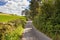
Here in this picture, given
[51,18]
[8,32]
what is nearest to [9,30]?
[8,32]

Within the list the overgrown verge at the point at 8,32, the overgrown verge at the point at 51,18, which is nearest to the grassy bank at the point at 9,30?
the overgrown verge at the point at 8,32

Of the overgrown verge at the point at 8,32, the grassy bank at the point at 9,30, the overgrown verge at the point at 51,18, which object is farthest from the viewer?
the overgrown verge at the point at 51,18

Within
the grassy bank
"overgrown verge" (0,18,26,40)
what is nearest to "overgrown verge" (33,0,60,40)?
the grassy bank

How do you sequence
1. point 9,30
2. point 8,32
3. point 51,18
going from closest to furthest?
point 8,32 < point 9,30 < point 51,18

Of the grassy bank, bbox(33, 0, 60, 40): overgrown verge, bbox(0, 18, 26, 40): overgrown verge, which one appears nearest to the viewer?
bbox(0, 18, 26, 40): overgrown verge

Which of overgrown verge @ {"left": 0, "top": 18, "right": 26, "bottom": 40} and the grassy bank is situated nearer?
overgrown verge @ {"left": 0, "top": 18, "right": 26, "bottom": 40}

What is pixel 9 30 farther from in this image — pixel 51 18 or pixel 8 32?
pixel 51 18

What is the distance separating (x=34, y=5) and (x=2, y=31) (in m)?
54.3

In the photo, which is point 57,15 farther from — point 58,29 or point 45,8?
point 45,8

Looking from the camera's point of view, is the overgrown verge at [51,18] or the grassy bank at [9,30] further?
the overgrown verge at [51,18]

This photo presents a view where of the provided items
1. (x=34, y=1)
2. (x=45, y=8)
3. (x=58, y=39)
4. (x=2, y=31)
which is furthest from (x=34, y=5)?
(x=2, y=31)

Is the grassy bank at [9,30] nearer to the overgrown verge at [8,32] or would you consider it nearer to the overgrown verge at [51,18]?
the overgrown verge at [8,32]

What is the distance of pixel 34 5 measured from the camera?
65438 mm

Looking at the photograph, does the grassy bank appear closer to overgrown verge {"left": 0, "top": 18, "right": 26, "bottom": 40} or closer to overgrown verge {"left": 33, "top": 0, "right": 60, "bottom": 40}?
overgrown verge {"left": 0, "top": 18, "right": 26, "bottom": 40}
